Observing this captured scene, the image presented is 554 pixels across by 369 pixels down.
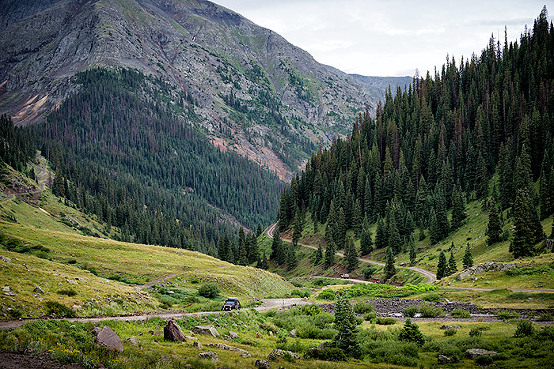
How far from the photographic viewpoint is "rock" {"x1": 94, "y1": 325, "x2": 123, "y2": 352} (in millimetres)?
20422

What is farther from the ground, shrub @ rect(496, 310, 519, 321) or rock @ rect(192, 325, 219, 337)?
shrub @ rect(496, 310, 519, 321)

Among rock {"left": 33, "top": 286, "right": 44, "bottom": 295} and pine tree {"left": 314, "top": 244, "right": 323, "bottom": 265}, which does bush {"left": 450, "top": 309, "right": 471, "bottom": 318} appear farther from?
pine tree {"left": 314, "top": 244, "right": 323, "bottom": 265}

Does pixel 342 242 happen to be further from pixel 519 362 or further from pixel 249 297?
pixel 519 362

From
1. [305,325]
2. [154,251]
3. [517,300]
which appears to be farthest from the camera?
[154,251]

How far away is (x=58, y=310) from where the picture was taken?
89.8 feet

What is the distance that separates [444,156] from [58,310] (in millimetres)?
138948

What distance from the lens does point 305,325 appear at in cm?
3825

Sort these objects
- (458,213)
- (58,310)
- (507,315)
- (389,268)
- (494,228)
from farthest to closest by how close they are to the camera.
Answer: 1. (458,213)
2. (389,268)
3. (494,228)
4. (507,315)
5. (58,310)

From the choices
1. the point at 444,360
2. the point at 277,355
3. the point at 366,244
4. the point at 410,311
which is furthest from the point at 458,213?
the point at 277,355

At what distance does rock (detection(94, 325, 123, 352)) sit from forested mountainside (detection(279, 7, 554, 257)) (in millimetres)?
82648

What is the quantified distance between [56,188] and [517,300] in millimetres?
188650

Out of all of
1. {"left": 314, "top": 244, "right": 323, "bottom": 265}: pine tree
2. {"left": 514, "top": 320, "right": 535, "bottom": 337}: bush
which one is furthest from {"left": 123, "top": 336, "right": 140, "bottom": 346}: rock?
{"left": 314, "top": 244, "right": 323, "bottom": 265}: pine tree

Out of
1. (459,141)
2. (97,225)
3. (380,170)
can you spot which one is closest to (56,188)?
(97,225)

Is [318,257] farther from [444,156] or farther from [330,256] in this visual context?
[444,156]
